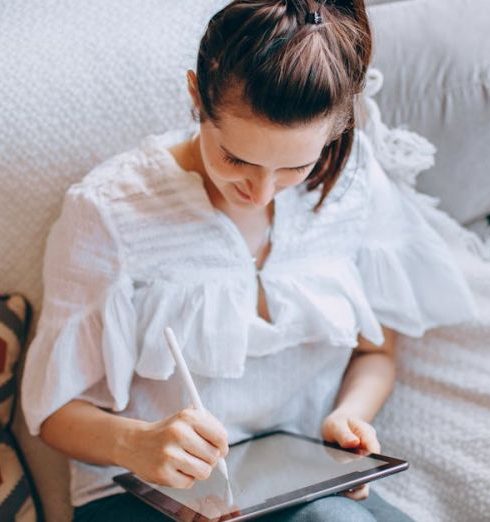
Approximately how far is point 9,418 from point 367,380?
0.49 m

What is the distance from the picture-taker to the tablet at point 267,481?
798 millimetres

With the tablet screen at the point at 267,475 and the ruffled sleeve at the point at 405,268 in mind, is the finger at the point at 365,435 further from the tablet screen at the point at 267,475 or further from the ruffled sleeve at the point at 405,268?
the ruffled sleeve at the point at 405,268

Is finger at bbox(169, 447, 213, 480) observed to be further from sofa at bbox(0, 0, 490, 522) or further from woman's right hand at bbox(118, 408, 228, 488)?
sofa at bbox(0, 0, 490, 522)

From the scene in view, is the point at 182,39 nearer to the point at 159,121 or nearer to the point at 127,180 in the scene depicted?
the point at 159,121

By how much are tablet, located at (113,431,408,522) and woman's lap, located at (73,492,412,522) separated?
0.13ft

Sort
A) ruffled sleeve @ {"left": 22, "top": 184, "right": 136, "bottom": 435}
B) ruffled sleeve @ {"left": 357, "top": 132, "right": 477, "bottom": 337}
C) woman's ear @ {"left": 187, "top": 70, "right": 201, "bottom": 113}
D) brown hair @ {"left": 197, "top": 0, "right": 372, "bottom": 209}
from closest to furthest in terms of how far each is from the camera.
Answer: brown hair @ {"left": 197, "top": 0, "right": 372, "bottom": 209}
woman's ear @ {"left": 187, "top": 70, "right": 201, "bottom": 113}
ruffled sleeve @ {"left": 22, "top": 184, "right": 136, "bottom": 435}
ruffled sleeve @ {"left": 357, "top": 132, "right": 477, "bottom": 337}

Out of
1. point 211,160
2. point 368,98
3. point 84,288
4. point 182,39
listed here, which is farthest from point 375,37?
point 84,288

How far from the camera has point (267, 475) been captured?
88 cm

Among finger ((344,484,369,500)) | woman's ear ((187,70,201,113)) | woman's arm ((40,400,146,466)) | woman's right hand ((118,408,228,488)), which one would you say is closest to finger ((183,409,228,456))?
woman's right hand ((118,408,228,488))

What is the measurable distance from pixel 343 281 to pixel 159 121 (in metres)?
0.33

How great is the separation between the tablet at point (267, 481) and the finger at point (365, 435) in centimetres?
1

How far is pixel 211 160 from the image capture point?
83 cm

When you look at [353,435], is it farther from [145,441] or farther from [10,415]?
[10,415]

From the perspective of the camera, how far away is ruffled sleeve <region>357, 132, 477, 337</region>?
1072mm
